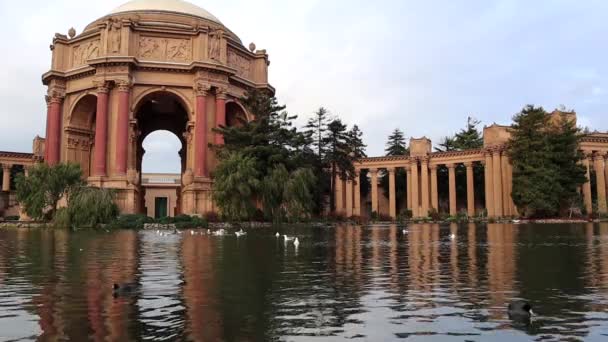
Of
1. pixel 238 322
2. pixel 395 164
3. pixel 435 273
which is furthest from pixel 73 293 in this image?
pixel 395 164

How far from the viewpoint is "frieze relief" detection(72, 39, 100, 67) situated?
158ft

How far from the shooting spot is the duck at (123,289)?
8.11m

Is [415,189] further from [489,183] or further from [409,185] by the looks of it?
[489,183]

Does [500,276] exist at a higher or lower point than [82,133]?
lower

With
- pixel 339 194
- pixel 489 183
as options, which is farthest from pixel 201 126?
pixel 489 183

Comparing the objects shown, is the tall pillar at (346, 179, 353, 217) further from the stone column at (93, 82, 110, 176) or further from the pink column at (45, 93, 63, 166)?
the pink column at (45, 93, 63, 166)

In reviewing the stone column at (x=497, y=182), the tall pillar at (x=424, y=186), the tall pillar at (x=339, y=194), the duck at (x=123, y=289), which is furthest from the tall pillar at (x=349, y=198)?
the duck at (x=123, y=289)

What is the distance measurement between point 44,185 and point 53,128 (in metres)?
18.2

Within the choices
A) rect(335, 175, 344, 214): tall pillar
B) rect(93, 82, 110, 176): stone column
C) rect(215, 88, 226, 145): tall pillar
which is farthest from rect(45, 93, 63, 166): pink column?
rect(335, 175, 344, 214): tall pillar

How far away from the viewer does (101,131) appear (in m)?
45.4

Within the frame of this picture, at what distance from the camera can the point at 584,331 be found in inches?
225

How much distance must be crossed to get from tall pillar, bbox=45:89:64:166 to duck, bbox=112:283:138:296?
46.2 meters

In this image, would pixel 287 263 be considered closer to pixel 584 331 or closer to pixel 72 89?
pixel 584 331

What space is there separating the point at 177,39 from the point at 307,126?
14.7 m
